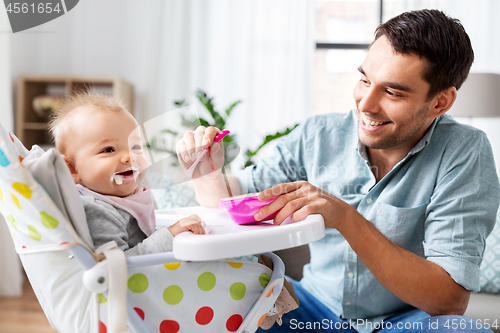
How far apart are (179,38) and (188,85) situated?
1.22 feet

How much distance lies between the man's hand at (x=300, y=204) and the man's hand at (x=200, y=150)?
0.13 meters

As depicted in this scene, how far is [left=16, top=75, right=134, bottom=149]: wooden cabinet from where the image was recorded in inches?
104

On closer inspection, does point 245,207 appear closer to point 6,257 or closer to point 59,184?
point 59,184

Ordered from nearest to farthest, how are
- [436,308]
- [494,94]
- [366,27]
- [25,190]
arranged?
1. [25,190]
2. [436,308]
3. [494,94]
4. [366,27]

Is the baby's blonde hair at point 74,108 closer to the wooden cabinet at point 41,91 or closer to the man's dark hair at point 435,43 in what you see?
the man's dark hair at point 435,43

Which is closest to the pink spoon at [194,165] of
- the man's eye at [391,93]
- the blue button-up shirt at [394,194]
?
the blue button-up shirt at [394,194]

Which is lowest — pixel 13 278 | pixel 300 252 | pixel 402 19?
pixel 13 278

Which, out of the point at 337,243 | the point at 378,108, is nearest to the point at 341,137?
the point at 378,108

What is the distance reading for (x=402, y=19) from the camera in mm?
1067

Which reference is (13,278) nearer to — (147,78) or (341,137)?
(147,78)

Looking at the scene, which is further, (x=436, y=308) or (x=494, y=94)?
(x=494, y=94)

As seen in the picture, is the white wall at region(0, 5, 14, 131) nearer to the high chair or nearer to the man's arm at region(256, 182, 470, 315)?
the high chair

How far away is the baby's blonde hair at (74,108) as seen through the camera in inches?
33.1

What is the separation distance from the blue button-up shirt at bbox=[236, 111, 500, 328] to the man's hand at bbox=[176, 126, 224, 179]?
0.37 metres
